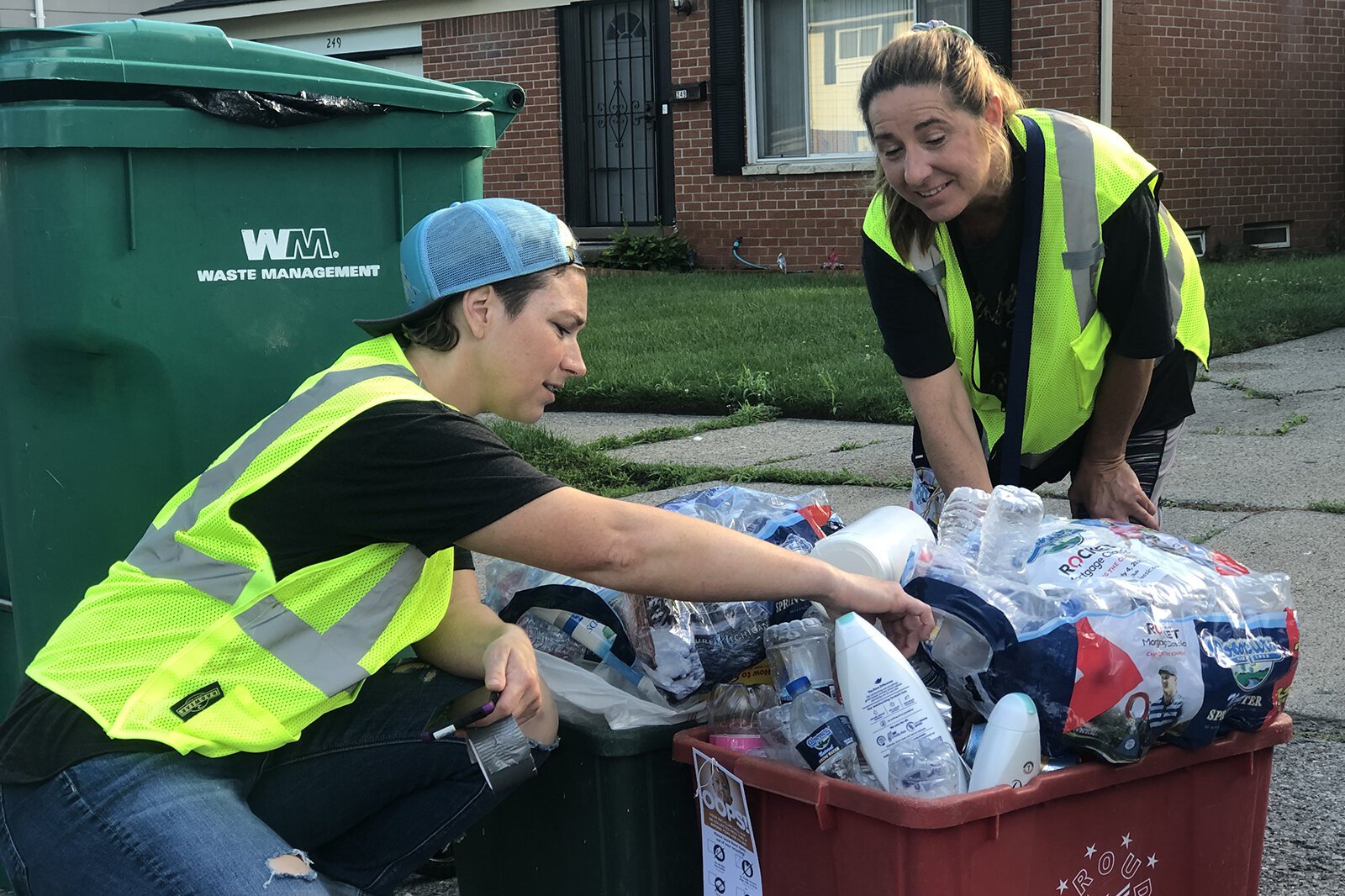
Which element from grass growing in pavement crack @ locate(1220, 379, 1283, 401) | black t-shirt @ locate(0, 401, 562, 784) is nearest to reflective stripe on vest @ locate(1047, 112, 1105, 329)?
black t-shirt @ locate(0, 401, 562, 784)

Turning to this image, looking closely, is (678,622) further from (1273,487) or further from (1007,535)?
(1273,487)

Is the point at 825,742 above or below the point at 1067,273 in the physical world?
below

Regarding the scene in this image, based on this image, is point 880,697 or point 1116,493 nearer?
point 880,697

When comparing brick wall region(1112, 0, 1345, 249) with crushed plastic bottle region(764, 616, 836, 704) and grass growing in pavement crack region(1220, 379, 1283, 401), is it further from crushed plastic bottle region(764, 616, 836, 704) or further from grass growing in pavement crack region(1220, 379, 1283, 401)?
crushed plastic bottle region(764, 616, 836, 704)

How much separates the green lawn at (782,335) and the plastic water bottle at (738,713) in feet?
14.2

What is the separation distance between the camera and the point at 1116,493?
329 centimetres

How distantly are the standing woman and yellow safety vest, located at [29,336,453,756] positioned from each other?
4.20 ft

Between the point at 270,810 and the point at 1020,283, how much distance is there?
72.8 inches

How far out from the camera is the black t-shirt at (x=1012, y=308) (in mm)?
3107

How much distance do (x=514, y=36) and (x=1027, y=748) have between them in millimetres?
13344

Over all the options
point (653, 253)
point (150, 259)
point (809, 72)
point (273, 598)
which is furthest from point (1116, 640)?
point (653, 253)

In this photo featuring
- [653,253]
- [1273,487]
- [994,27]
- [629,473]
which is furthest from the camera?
[653,253]

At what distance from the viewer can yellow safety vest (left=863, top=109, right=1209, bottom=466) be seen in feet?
10.2

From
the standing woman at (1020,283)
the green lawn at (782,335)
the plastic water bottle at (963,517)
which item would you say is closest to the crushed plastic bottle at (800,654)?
A: the plastic water bottle at (963,517)
